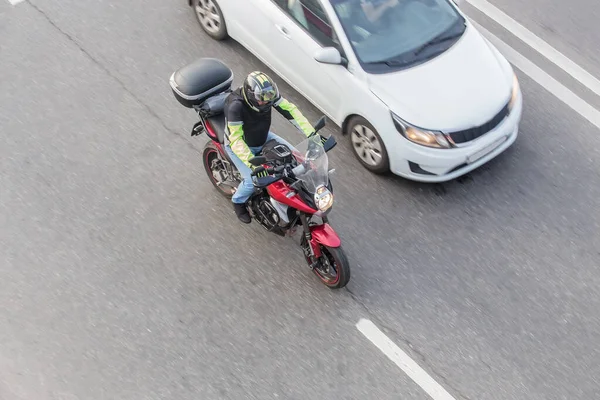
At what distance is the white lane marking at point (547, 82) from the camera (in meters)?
8.37

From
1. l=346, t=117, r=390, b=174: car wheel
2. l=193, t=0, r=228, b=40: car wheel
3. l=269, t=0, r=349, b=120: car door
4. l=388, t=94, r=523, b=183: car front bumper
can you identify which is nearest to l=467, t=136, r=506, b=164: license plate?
l=388, t=94, r=523, b=183: car front bumper

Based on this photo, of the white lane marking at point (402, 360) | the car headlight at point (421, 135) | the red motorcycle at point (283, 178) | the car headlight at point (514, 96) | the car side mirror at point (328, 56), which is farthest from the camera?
the car headlight at point (514, 96)

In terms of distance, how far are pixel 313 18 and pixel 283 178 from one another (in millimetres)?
2147

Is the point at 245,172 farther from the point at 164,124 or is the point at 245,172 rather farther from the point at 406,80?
the point at 406,80

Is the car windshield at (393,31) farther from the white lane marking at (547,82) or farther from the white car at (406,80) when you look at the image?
the white lane marking at (547,82)

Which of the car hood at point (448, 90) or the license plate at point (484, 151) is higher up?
the car hood at point (448, 90)

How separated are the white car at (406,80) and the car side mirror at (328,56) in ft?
0.03

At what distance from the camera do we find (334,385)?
621 centimetres

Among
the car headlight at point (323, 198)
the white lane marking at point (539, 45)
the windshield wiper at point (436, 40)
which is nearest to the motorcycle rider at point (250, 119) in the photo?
the car headlight at point (323, 198)

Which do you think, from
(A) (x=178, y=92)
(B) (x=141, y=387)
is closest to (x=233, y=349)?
(B) (x=141, y=387)

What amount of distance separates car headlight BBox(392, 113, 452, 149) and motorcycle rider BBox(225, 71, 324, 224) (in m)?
1.20

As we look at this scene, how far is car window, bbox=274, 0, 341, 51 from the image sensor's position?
7375mm

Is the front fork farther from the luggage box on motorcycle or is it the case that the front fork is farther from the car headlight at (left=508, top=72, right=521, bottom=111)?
the car headlight at (left=508, top=72, right=521, bottom=111)

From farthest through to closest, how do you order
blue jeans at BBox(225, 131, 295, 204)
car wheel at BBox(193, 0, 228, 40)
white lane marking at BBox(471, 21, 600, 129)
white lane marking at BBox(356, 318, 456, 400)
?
1. car wheel at BBox(193, 0, 228, 40)
2. white lane marking at BBox(471, 21, 600, 129)
3. blue jeans at BBox(225, 131, 295, 204)
4. white lane marking at BBox(356, 318, 456, 400)
